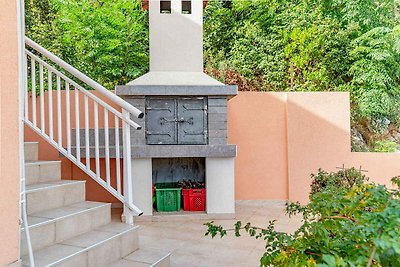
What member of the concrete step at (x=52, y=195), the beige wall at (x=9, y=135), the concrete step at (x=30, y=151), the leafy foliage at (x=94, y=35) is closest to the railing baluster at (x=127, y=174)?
the concrete step at (x=52, y=195)

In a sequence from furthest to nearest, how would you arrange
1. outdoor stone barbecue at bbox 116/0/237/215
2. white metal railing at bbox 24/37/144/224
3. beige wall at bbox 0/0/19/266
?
outdoor stone barbecue at bbox 116/0/237/215 → white metal railing at bbox 24/37/144/224 → beige wall at bbox 0/0/19/266

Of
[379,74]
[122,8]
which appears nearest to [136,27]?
[122,8]

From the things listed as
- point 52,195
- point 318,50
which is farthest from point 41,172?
point 318,50

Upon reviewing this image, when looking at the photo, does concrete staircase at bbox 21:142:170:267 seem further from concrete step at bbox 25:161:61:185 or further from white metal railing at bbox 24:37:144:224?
white metal railing at bbox 24:37:144:224

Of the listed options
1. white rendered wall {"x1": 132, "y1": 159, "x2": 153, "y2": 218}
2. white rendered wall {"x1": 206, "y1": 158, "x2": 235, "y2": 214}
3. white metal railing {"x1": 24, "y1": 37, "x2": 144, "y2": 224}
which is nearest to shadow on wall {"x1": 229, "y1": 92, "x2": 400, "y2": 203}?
white rendered wall {"x1": 206, "y1": 158, "x2": 235, "y2": 214}

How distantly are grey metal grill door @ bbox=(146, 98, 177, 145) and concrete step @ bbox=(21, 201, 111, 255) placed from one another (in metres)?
1.89

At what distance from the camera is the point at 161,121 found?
4.68m

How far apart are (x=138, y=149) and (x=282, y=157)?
257cm

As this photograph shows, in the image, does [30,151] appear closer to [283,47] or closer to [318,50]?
[318,50]

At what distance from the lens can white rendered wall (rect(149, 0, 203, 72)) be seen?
5.03 metres

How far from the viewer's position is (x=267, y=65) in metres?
8.66

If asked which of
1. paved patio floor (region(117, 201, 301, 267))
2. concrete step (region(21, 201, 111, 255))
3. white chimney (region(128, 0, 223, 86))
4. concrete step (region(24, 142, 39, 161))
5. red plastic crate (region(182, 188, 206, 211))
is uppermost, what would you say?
white chimney (region(128, 0, 223, 86))

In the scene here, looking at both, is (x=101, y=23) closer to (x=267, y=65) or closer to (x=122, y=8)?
(x=122, y=8)

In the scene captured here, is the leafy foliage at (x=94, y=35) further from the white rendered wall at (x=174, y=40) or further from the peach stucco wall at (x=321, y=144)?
the peach stucco wall at (x=321, y=144)
